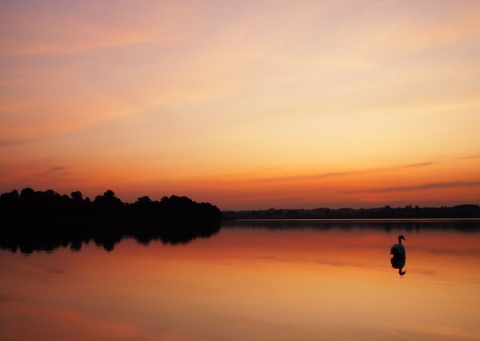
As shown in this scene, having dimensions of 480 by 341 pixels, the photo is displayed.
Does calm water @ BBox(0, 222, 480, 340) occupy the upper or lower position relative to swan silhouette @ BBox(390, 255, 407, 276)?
lower

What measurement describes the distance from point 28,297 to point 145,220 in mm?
135834

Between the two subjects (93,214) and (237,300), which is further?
(93,214)

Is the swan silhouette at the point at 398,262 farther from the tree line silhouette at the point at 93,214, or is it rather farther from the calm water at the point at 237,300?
the tree line silhouette at the point at 93,214

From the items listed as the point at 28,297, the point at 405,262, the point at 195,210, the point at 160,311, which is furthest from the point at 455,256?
the point at 195,210

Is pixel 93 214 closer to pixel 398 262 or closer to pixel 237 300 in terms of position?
pixel 398 262

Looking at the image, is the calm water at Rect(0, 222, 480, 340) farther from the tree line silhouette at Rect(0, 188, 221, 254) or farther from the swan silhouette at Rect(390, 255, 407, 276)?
the tree line silhouette at Rect(0, 188, 221, 254)

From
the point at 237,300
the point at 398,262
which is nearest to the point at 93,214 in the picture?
the point at 398,262

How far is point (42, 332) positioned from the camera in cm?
1533

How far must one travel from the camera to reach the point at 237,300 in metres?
20.4

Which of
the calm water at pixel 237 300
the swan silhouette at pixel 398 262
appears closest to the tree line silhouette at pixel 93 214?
the swan silhouette at pixel 398 262

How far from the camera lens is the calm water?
15.5 meters

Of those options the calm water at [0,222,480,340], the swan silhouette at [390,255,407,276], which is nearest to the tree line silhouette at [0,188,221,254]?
the swan silhouette at [390,255,407,276]

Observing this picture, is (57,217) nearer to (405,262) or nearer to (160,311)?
(405,262)

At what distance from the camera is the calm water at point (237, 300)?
15.5 meters
